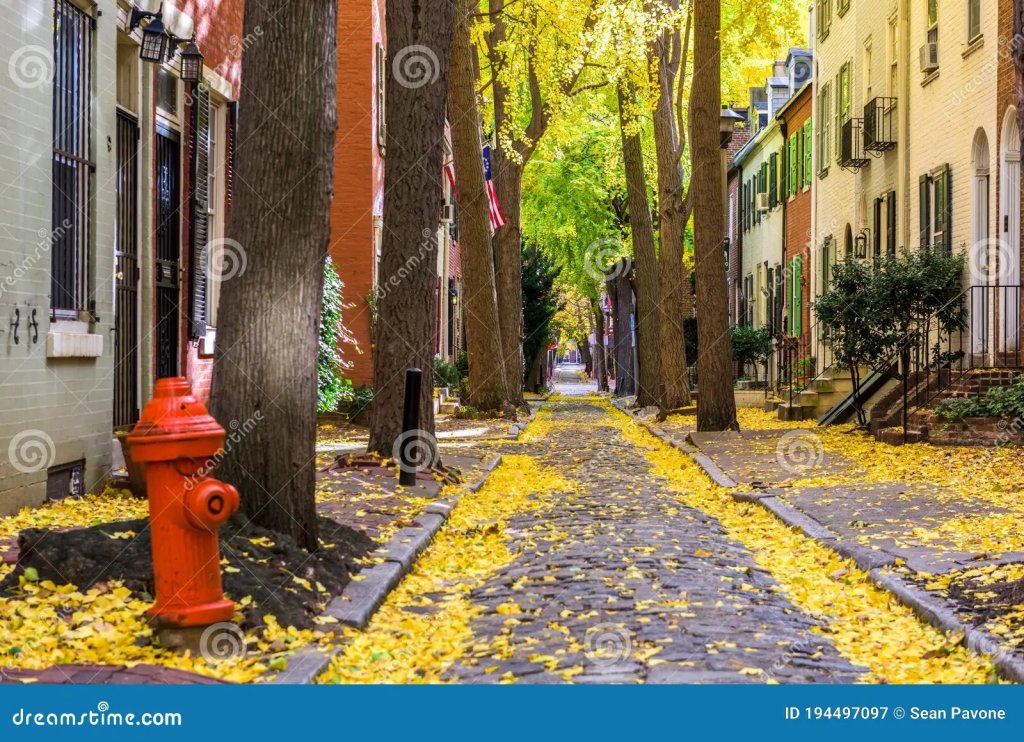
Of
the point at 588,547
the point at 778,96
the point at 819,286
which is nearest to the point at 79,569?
the point at 588,547

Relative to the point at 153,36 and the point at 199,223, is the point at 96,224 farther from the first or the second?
the point at 199,223

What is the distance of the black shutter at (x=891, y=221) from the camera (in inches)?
992

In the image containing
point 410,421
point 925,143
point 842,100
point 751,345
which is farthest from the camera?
point 751,345

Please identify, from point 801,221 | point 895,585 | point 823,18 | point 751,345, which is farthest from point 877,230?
point 895,585

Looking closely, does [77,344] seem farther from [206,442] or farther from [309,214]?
[206,442]

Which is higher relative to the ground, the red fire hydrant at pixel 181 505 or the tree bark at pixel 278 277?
the tree bark at pixel 278 277

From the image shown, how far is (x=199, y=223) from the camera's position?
48.8ft

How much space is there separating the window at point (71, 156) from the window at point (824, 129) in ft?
73.3

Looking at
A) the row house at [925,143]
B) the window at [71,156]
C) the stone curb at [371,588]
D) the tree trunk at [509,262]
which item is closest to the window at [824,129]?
the row house at [925,143]

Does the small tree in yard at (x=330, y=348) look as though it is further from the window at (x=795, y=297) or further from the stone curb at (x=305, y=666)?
the stone curb at (x=305, y=666)

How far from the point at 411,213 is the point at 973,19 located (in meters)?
Answer: 9.90

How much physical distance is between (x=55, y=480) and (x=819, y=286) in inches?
936

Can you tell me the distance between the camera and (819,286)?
106 ft

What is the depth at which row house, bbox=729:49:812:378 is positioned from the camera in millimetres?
35562
